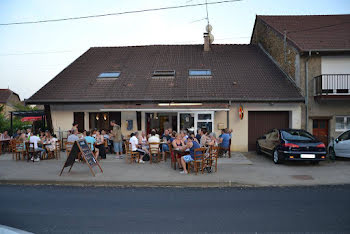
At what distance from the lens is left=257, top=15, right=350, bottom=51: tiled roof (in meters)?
13.7

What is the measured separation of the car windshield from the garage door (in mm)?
3235

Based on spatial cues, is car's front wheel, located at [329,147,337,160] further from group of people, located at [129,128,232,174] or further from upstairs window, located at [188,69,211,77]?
upstairs window, located at [188,69,211,77]

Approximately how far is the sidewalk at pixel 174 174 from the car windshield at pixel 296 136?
1.03 m

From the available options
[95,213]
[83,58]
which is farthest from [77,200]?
[83,58]

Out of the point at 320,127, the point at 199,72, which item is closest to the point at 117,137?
the point at 199,72

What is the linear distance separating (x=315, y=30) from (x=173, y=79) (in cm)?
912

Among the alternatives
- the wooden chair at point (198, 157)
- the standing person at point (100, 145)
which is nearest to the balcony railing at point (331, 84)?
the wooden chair at point (198, 157)

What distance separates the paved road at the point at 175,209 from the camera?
4.49 metres

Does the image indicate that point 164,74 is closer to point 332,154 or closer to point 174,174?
point 174,174

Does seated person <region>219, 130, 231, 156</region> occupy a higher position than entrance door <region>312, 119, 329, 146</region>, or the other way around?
entrance door <region>312, 119, 329, 146</region>

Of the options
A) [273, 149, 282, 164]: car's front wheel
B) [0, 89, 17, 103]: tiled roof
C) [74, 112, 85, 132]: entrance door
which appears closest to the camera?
[273, 149, 282, 164]: car's front wheel

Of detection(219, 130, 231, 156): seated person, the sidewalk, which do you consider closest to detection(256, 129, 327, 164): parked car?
the sidewalk

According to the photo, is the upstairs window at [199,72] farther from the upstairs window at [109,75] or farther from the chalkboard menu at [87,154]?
the chalkboard menu at [87,154]

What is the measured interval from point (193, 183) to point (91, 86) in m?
9.72
